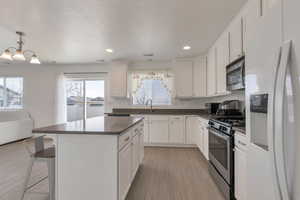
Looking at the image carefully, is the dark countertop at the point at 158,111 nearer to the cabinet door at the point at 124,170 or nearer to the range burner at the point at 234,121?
the range burner at the point at 234,121

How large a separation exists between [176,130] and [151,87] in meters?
1.63

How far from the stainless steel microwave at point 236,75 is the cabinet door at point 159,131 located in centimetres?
233

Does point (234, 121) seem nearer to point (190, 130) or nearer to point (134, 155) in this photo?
point (134, 155)

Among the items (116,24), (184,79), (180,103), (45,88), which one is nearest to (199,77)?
(184,79)

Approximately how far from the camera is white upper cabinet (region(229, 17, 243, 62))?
250 cm

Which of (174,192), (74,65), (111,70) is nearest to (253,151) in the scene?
(174,192)

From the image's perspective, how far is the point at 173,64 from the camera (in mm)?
5273

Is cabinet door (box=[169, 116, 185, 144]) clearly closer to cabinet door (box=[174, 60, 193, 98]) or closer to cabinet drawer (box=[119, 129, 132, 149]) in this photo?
cabinet door (box=[174, 60, 193, 98])

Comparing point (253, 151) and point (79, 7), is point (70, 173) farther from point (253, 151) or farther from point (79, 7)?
point (79, 7)

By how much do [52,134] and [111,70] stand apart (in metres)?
3.78

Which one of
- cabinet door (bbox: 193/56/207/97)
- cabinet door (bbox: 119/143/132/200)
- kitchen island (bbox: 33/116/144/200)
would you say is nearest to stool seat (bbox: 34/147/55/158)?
kitchen island (bbox: 33/116/144/200)

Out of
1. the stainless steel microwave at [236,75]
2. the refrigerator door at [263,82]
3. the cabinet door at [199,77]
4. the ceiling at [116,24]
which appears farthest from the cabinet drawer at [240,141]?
the cabinet door at [199,77]

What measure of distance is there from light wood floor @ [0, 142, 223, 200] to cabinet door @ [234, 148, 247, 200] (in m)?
0.51

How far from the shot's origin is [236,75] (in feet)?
8.29
